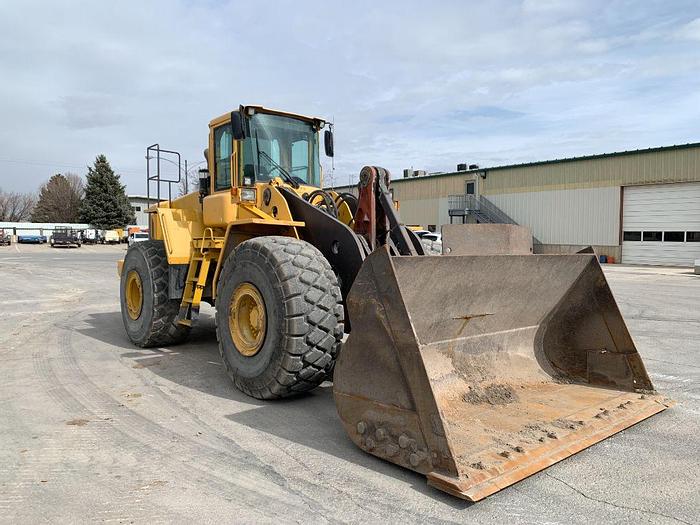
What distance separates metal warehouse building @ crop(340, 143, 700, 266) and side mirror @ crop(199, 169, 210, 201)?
65.0 feet

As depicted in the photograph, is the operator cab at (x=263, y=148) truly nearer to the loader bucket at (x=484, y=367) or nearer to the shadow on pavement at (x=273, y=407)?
the shadow on pavement at (x=273, y=407)

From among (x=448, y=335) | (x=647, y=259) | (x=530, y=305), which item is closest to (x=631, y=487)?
(x=448, y=335)

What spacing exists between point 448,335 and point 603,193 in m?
29.0

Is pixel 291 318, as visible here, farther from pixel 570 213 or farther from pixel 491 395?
pixel 570 213

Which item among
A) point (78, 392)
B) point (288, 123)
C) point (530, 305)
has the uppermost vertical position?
point (288, 123)

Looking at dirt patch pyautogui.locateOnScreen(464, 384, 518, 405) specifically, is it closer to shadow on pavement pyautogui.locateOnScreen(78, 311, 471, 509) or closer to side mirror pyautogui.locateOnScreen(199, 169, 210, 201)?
shadow on pavement pyautogui.locateOnScreen(78, 311, 471, 509)

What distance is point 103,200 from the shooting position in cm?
5797

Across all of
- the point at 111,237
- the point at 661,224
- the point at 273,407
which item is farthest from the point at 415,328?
the point at 111,237

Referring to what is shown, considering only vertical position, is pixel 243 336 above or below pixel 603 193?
below

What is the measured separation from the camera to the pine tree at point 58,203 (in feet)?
237

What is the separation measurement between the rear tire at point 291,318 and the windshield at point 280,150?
1534 millimetres

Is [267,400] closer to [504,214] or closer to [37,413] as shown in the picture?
[37,413]

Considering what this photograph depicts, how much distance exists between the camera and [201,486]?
3.22m

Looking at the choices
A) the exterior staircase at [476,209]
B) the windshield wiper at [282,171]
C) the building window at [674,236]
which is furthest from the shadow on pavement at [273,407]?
the exterior staircase at [476,209]
